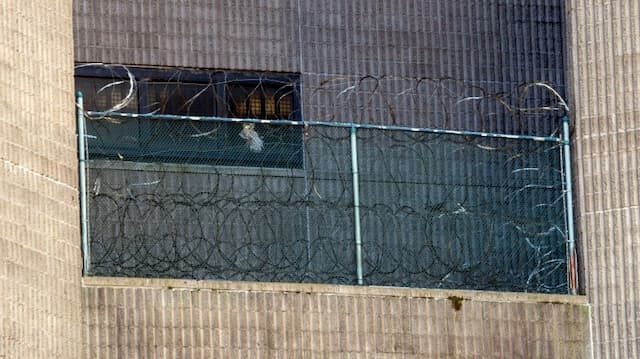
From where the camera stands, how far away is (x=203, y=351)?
47.1 feet

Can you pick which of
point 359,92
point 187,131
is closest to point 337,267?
point 187,131

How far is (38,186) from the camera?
13766 mm

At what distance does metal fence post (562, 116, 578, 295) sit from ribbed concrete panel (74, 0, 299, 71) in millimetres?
3825

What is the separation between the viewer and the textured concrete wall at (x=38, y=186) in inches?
524

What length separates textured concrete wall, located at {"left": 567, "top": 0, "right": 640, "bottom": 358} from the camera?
14938mm

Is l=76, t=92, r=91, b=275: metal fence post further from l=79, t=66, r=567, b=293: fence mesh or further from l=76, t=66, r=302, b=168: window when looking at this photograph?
l=76, t=66, r=302, b=168: window

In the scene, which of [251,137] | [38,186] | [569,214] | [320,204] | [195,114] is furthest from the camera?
[195,114]

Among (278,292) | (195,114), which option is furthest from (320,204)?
(195,114)

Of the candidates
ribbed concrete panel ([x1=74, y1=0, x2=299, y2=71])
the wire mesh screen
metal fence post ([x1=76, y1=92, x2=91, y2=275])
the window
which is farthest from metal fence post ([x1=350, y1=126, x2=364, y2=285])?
ribbed concrete panel ([x1=74, y1=0, x2=299, y2=71])

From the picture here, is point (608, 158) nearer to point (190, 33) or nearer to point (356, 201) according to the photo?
point (356, 201)

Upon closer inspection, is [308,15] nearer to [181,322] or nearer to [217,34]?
[217,34]

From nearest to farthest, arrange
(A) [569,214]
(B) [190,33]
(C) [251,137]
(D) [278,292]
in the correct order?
(D) [278,292] → (A) [569,214] → (C) [251,137] → (B) [190,33]

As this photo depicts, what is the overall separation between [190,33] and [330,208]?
3.76m

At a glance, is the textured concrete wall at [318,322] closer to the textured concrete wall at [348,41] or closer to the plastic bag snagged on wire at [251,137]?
the plastic bag snagged on wire at [251,137]
